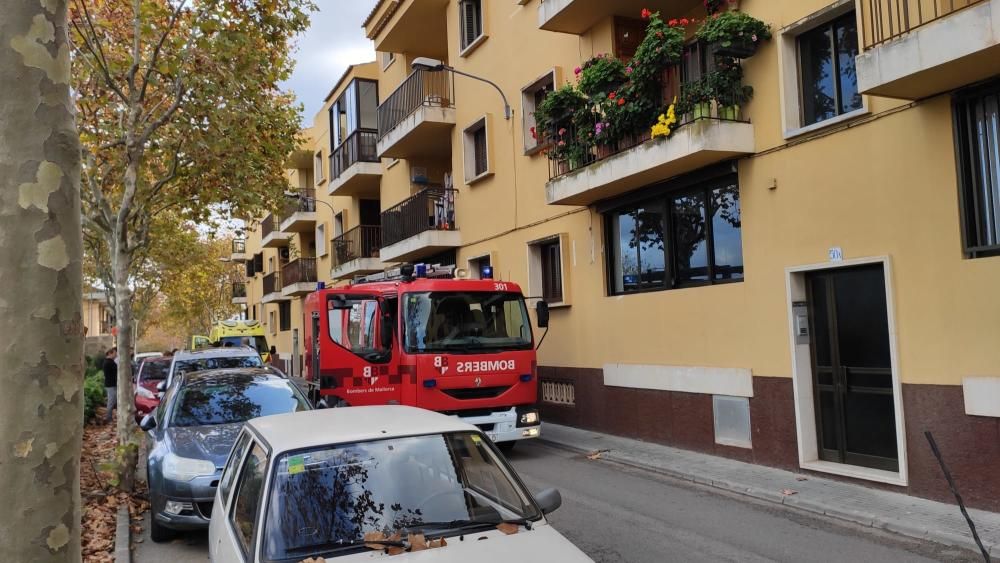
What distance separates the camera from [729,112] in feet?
30.7

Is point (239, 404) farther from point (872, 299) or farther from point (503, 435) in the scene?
point (872, 299)

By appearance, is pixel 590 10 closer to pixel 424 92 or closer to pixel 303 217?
pixel 424 92

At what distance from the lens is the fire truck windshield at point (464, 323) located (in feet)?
32.3

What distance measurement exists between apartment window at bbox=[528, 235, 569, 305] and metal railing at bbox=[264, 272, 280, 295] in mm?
24160

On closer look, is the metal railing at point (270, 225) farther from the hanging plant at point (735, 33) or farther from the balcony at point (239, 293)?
the hanging plant at point (735, 33)

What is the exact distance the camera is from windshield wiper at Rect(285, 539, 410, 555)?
3242 millimetres

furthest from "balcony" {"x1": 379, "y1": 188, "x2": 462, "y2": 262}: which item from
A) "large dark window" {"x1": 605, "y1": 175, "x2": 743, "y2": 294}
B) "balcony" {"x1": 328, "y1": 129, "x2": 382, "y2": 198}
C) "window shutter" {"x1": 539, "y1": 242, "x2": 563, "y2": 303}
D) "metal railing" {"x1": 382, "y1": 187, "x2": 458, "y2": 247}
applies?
"large dark window" {"x1": 605, "y1": 175, "x2": 743, "y2": 294}

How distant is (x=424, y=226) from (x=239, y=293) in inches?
1519

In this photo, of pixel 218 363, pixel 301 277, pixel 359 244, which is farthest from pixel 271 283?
pixel 218 363

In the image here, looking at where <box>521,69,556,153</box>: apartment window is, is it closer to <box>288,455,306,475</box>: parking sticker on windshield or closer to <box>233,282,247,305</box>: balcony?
<box>288,455,306,475</box>: parking sticker on windshield

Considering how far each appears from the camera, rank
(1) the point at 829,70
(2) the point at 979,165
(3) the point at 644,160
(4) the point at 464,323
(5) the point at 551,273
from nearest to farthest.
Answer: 1. (2) the point at 979,165
2. (1) the point at 829,70
3. (3) the point at 644,160
4. (4) the point at 464,323
5. (5) the point at 551,273

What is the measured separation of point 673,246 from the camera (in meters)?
10.9

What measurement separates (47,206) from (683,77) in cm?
892

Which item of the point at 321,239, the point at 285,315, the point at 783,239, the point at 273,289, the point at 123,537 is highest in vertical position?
the point at 321,239
